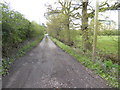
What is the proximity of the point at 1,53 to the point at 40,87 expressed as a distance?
3.40 meters

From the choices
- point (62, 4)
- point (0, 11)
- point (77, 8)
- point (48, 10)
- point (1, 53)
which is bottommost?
point (1, 53)

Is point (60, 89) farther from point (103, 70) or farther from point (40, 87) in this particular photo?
point (103, 70)

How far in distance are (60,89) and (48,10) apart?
857 centimetres

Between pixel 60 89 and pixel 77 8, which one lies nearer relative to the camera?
pixel 60 89

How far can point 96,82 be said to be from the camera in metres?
2.57

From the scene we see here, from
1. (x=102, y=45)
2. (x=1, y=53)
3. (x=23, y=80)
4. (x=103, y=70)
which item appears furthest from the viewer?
(x=102, y=45)

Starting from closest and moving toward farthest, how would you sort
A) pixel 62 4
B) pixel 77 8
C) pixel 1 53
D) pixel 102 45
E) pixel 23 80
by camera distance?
1. pixel 23 80
2. pixel 1 53
3. pixel 77 8
4. pixel 102 45
5. pixel 62 4

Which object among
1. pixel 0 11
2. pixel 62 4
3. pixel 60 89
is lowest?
pixel 60 89

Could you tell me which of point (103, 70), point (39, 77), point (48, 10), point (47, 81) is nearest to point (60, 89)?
point (47, 81)

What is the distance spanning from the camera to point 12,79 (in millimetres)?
2686

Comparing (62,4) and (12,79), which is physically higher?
(62,4)

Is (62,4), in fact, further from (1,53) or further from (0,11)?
(1,53)

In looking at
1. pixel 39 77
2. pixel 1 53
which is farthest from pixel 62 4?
pixel 39 77

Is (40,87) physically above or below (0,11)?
below
